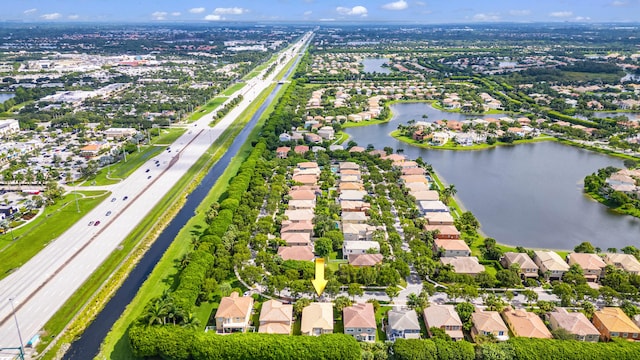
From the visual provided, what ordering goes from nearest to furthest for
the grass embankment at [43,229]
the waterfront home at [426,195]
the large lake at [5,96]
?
1. the grass embankment at [43,229]
2. the waterfront home at [426,195]
3. the large lake at [5,96]

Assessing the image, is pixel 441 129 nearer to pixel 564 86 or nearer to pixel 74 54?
pixel 564 86

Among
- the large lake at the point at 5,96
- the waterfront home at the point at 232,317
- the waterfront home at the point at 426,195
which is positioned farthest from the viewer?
the large lake at the point at 5,96

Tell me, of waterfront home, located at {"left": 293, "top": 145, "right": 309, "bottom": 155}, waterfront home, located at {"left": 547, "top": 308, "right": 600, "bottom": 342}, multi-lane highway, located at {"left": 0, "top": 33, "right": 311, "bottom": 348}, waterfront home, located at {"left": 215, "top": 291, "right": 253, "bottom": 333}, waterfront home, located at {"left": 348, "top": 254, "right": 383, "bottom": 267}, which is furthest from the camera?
waterfront home, located at {"left": 293, "top": 145, "right": 309, "bottom": 155}

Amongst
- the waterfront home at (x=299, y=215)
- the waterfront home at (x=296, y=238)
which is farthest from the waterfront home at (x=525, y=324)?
the waterfront home at (x=299, y=215)

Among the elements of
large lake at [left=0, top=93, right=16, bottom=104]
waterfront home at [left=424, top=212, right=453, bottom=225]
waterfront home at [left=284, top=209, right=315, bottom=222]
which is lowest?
waterfront home at [left=284, top=209, right=315, bottom=222]

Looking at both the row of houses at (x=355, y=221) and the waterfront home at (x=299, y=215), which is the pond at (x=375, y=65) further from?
the waterfront home at (x=299, y=215)

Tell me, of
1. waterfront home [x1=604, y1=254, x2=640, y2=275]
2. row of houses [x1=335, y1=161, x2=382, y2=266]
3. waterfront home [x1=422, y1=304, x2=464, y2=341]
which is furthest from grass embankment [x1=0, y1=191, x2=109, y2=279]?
waterfront home [x1=604, y1=254, x2=640, y2=275]

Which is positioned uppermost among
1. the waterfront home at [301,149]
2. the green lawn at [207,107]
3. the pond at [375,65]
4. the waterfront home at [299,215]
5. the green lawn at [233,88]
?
the pond at [375,65]

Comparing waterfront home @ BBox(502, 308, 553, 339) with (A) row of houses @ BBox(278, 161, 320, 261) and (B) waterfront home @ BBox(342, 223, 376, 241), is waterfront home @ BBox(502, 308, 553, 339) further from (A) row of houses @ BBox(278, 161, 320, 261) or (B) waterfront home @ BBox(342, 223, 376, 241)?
(A) row of houses @ BBox(278, 161, 320, 261)
